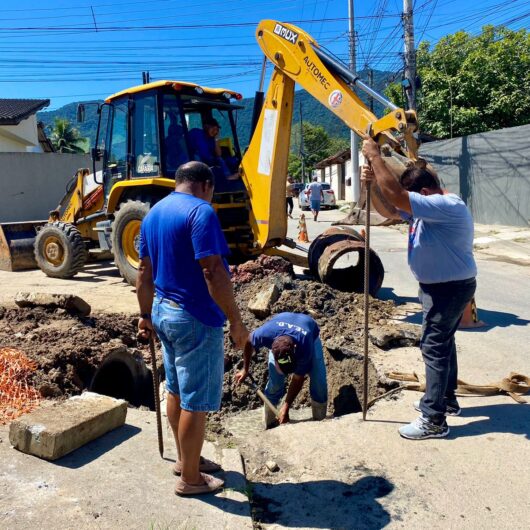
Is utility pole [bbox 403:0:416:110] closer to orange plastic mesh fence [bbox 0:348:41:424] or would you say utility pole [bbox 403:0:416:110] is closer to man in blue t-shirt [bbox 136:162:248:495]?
orange plastic mesh fence [bbox 0:348:41:424]

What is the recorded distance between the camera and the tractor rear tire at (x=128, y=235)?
8.87 metres

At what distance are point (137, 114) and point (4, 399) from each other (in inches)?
231

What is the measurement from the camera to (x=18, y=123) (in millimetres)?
25281

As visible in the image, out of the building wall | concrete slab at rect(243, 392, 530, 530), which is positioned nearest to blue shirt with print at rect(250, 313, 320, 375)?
concrete slab at rect(243, 392, 530, 530)

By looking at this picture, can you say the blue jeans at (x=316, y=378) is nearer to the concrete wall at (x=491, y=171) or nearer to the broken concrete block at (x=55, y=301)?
the broken concrete block at (x=55, y=301)

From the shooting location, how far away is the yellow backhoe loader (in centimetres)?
747

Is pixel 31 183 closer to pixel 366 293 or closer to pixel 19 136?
pixel 19 136

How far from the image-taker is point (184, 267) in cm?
297

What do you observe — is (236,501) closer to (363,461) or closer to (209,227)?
(363,461)

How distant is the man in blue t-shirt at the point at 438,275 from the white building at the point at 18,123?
82.3ft

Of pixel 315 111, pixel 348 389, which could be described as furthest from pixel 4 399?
pixel 315 111

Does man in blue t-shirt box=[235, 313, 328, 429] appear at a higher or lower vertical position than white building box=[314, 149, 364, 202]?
lower

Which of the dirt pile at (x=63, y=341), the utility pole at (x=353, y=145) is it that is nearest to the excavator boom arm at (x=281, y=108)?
the dirt pile at (x=63, y=341)

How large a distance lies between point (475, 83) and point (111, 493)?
70.0ft
